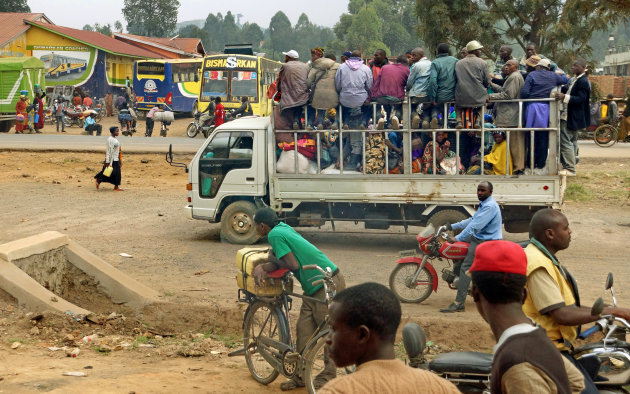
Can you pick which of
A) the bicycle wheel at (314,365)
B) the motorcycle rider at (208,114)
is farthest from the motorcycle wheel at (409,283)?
the motorcycle rider at (208,114)

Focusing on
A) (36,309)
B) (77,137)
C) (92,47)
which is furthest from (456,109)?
(92,47)

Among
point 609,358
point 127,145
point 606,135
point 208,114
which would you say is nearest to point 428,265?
point 609,358

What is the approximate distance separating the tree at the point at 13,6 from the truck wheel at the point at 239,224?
64.2 m

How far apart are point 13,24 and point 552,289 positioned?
50543 millimetres

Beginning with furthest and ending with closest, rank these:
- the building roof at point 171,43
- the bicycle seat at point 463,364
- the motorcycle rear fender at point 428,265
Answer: the building roof at point 171,43 → the motorcycle rear fender at point 428,265 → the bicycle seat at point 463,364

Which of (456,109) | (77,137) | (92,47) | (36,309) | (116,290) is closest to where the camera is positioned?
(36,309)

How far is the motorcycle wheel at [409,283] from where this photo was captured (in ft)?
31.1

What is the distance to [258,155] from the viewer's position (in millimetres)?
12828

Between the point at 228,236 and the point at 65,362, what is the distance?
6131 millimetres

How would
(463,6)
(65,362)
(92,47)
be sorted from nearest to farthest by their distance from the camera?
(65,362) < (463,6) < (92,47)

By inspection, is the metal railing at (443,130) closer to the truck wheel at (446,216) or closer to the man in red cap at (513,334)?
the truck wheel at (446,216)

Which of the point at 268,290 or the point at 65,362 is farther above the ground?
the point at 268,290

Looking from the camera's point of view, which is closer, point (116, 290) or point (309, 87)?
point (116, 290)

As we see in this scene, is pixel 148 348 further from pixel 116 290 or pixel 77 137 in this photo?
pixel 77 137
